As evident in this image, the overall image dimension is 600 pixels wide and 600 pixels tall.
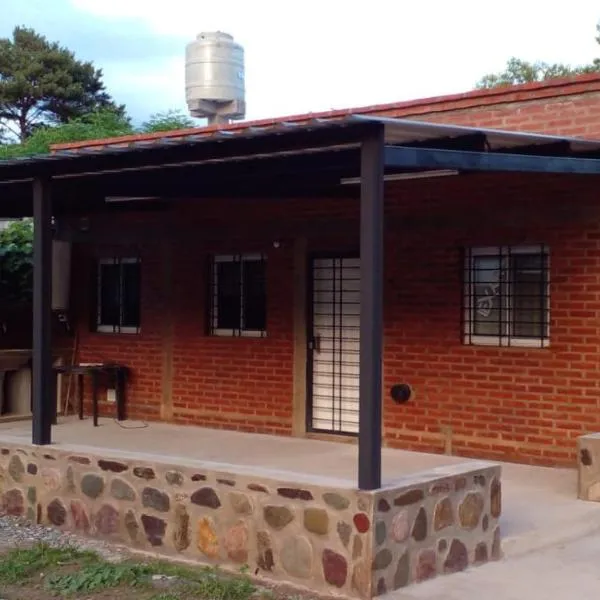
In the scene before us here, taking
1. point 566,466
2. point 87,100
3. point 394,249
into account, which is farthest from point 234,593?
point 87,100

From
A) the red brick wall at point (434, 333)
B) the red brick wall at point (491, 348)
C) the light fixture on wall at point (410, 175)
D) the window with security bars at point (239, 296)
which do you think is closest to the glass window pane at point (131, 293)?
the red brick wall at point (434, 333)

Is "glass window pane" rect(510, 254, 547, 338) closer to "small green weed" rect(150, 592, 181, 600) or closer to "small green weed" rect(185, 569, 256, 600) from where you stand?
"small green weed" rect(185, 569, 256, 600)

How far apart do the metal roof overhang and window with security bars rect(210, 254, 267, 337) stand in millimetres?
2248

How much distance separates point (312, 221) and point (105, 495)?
4.49 metres

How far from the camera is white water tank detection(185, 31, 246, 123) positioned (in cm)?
1756

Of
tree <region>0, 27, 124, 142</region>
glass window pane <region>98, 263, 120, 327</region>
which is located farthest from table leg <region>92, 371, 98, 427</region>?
tree <region>0, 27, 124, 142</region>

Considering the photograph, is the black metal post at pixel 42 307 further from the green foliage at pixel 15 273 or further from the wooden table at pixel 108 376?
the green foliage at pixel 15 273

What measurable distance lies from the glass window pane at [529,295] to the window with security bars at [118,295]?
5.13 metres

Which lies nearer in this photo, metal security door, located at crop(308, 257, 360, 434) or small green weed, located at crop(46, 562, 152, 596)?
small green weed, located at crop(46, 562, 152, 596)

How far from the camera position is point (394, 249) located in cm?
1055

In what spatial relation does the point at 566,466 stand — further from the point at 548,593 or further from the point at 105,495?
the point at 105,495

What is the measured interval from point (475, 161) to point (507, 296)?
3346 mm

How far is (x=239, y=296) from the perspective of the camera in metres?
12.1

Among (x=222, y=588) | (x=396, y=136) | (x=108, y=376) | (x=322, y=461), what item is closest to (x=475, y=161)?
(x=396, y=136)
